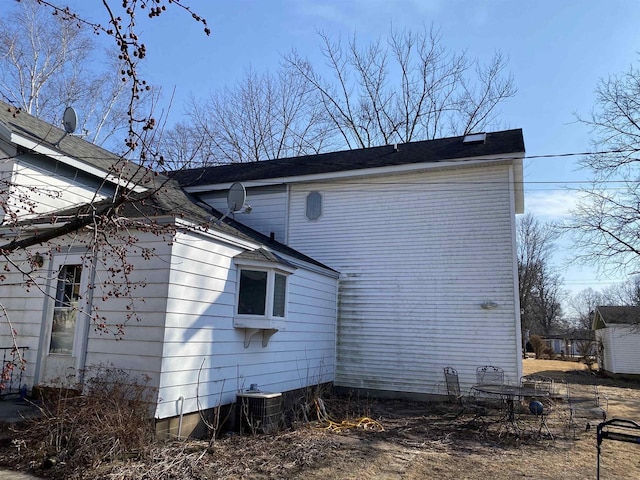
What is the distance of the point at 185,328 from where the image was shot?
261 inches

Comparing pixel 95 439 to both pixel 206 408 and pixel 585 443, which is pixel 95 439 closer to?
pixel 206 408

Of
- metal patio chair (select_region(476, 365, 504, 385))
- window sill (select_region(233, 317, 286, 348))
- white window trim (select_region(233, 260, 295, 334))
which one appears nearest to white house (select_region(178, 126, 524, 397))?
metal patio chair (select_region(476, 365, 504, 385))

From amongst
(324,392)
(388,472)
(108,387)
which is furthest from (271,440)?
(324,392)

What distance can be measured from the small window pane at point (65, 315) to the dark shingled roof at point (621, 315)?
23.5m

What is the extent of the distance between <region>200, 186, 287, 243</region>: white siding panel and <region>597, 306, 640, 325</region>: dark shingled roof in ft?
60.7

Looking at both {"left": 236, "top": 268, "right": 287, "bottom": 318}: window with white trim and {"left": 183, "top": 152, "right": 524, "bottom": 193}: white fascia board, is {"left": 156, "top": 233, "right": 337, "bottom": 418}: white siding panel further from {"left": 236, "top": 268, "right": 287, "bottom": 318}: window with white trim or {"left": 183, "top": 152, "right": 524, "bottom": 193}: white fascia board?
{"left": 183, "top": 152, "right": 524, "bottom": 193}: white fascia board

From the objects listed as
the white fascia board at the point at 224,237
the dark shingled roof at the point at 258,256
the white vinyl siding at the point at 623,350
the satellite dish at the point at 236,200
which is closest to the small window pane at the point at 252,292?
the dark shingled roof at the point at 258,256

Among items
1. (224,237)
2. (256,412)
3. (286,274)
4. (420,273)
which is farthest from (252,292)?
(420,273)

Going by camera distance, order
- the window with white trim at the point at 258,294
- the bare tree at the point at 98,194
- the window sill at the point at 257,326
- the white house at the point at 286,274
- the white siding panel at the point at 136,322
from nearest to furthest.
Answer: the bare tree at the point at 98,194
the white siding panel at the point at 136,322
the white house at the point at 286,274
the window sill at the point at 257,326
the window with white trim at the point at 258,294

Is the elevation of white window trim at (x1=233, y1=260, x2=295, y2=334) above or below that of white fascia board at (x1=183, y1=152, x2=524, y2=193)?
below

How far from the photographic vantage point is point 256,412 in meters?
7.15

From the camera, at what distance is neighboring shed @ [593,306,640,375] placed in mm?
21641

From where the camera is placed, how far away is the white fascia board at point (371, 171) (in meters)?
10.7

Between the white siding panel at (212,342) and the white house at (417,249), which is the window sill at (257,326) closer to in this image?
the white siding panel at (212,342)
